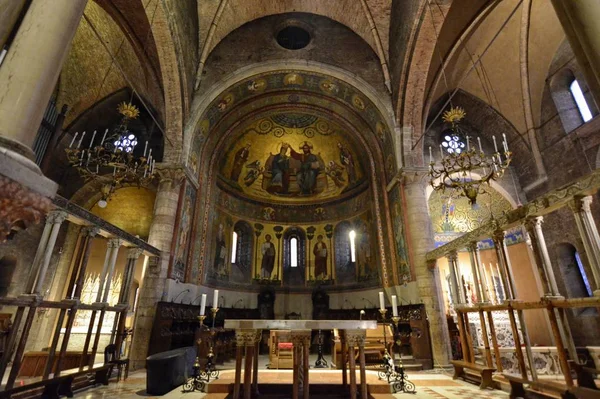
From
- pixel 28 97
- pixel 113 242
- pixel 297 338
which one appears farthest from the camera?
pixel 113 242

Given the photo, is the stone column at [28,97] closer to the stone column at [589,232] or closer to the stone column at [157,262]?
the stone column at [589,232]

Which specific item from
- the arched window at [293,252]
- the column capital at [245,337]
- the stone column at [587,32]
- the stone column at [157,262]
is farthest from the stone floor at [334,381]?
the arched window at [293,252]

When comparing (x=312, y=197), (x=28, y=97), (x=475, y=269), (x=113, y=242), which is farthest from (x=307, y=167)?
(x=28, y=97)

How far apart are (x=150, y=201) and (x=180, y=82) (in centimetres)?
769

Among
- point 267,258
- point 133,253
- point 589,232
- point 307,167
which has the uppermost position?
point 307,167

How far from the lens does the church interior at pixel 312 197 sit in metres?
6.93

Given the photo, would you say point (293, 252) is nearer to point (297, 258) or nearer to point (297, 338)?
point (297, 258)

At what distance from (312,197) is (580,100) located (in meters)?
12.5

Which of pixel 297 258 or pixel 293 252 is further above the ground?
pixel 293 252

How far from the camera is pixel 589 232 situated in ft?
16.1

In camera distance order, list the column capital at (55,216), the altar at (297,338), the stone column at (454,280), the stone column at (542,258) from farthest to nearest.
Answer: the stone column at (454,280) < the column capital at (55,216) < the stone column at (542,258) < the altar at (297,338)

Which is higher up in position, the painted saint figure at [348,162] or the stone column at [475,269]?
the painted saint figure at [348,162]

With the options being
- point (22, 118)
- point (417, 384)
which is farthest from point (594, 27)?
point (417, 384)

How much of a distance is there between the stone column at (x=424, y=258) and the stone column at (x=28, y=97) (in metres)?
10.4
